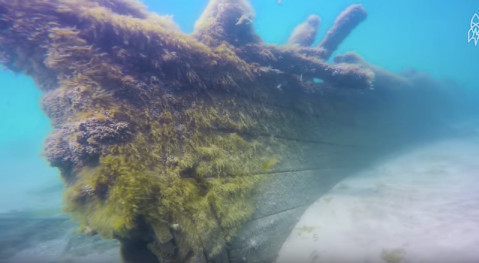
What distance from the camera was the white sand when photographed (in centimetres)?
369

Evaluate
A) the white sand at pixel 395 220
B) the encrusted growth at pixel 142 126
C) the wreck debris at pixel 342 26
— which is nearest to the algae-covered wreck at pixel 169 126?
the encrusted growth at pixel 142 126

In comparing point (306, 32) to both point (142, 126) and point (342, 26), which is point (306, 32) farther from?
point (142, 126)

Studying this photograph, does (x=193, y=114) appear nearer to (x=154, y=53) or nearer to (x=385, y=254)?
(x=154, y=53)

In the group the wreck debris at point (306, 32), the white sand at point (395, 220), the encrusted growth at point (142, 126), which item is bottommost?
the white sand at point (395, 220)

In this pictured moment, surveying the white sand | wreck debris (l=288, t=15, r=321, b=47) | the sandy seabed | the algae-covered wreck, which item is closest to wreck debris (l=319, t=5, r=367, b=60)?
wreck debris (l=288, t=15, r=321, b=47)

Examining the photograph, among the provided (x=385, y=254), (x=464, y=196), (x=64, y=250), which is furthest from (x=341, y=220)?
(x=64, y=250)

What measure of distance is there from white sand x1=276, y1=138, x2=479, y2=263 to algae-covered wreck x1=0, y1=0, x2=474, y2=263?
1.58 feet

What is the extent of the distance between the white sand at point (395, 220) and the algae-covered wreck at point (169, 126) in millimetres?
482

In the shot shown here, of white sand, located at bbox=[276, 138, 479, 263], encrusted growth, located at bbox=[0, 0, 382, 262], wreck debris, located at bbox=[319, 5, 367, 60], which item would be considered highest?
wreck debris, located at bbox=[319, 5, 367, 60]

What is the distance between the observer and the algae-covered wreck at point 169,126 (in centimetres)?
266

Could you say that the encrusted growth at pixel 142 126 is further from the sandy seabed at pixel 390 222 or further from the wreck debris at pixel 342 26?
the wreck debris at pixel 342 26

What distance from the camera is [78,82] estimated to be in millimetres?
3000

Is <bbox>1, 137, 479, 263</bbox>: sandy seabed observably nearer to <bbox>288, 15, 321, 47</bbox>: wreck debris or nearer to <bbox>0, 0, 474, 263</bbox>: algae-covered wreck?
<bbox>0, 0, 474, 263</bbox>: algae-covered wreck

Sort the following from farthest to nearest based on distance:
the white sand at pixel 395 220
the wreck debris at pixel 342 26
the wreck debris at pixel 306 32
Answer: the wreck debris at pixel 306 32 < the wreck debris at pixel 342 26 < the white sand at pixel 395 220
